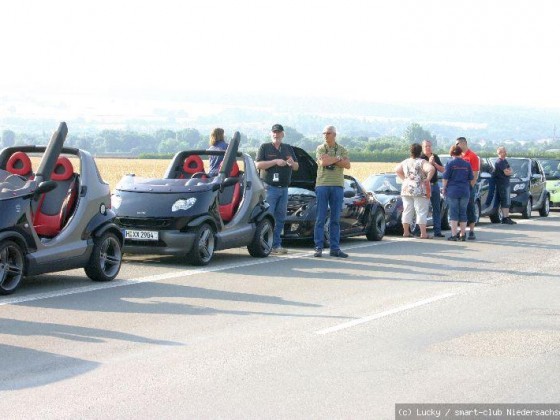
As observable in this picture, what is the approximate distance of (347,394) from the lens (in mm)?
7656

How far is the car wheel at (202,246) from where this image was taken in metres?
15.8

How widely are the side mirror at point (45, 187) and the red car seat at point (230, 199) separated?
460 centimetres

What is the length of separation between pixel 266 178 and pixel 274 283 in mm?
4280

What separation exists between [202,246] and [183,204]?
0.62 meters

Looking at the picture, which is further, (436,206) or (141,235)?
(436,206)

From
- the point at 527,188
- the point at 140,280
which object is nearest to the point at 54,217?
the point at 140,280

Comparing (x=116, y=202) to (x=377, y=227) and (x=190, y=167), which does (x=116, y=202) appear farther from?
(x=377, y=227)

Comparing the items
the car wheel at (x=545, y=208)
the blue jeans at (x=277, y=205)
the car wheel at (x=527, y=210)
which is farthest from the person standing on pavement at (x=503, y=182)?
the blue jeans at (x=277, y=205)

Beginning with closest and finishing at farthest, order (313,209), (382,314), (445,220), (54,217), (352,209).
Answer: (382,314) < (54,217) < (313,209) < (352,209) < (445,220)

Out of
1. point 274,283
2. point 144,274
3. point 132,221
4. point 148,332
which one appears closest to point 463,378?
point 148,332

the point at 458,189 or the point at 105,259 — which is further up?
the point at 458,189

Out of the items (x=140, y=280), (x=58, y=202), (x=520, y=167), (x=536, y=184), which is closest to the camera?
(x=58, y=202)

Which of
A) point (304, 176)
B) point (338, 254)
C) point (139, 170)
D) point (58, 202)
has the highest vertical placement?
point (58, 202)

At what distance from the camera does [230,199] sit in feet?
57.3
